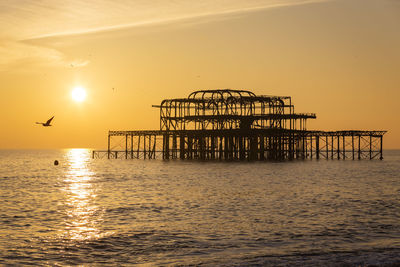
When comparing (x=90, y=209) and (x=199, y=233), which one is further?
(x=90, y=209)

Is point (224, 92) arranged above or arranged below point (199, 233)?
above

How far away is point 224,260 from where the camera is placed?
16453 mm

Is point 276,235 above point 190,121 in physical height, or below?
below

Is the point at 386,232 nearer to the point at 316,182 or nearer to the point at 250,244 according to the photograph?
the point at 250,244

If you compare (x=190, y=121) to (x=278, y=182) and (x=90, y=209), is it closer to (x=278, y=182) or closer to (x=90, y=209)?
(x=278, y=182)

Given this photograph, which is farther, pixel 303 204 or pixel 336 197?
pixel 336 197

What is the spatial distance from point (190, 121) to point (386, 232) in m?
73.7

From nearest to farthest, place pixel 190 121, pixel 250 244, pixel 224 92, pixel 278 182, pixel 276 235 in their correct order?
1. pixel 250 244
2. pixel 276 235
3. pixel 278 182
4. pixel 224 92
5. pixel 190 121

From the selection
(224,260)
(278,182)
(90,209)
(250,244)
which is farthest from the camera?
(278,182)

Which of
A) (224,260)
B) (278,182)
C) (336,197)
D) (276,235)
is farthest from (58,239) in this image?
(278,182)

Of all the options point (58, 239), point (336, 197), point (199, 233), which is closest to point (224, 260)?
point (199, 233)

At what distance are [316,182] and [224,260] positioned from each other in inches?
1281

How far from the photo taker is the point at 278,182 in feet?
153

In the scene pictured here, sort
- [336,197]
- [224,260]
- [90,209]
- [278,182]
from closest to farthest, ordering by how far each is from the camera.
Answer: [224,260]
[90,209]
[336,197]
[278,182]
